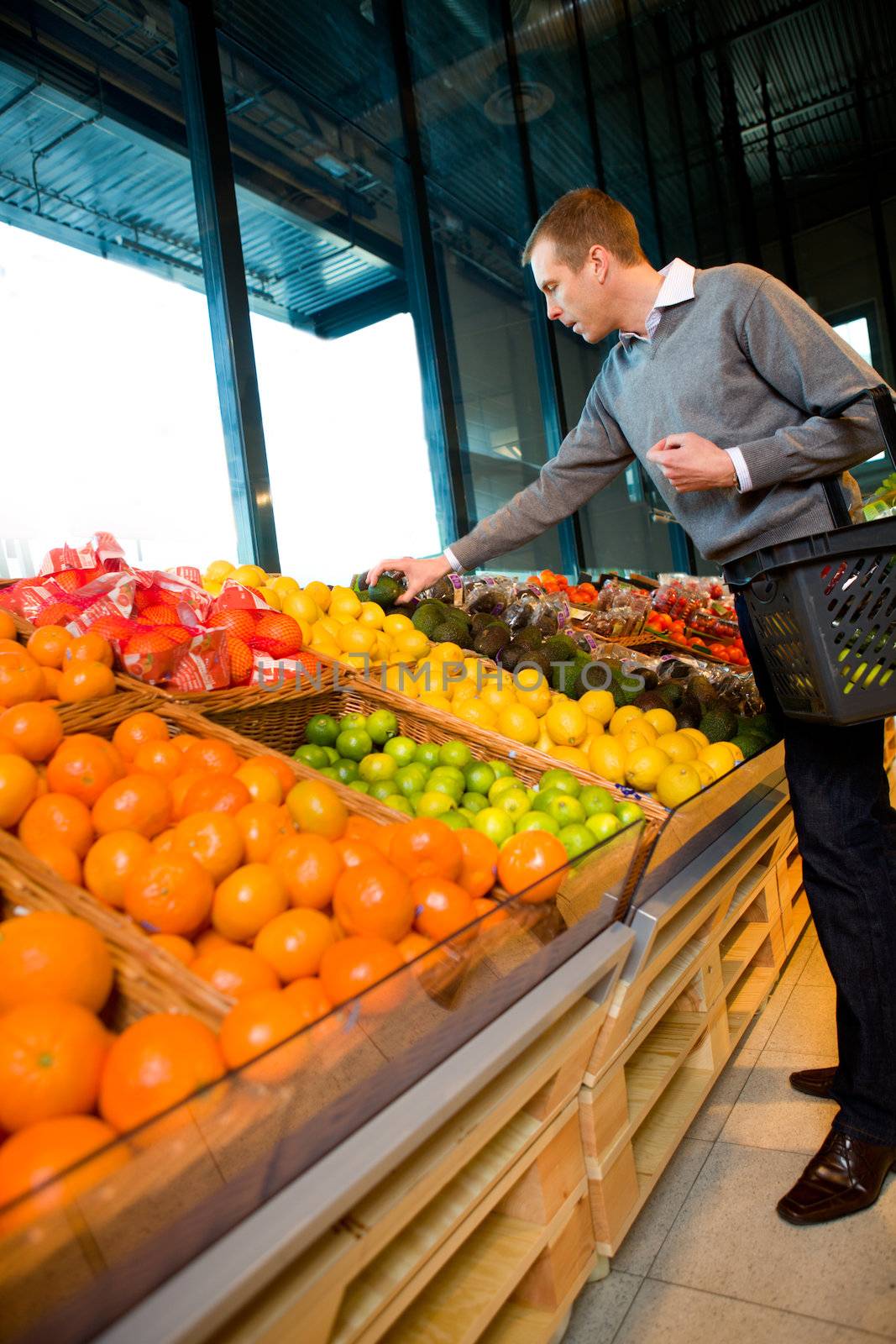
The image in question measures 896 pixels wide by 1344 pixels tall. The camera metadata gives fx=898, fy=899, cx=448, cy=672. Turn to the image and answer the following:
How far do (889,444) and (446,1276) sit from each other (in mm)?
1351

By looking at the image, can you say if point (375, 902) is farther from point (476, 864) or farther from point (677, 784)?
point (677, 784)

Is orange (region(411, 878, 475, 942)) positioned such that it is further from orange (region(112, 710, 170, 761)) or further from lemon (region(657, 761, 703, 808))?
lemon (region(657, 761, 703, 808))

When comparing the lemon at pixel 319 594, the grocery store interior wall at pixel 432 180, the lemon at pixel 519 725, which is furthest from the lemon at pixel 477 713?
the grocery store interior wall at pixel 432 180

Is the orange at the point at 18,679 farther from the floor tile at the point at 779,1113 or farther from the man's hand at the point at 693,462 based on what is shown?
the floor tile at the point at 779,1113

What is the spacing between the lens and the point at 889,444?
1.42 meters

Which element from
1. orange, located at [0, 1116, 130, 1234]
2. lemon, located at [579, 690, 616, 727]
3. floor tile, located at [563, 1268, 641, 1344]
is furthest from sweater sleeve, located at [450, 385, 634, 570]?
orange, located at [0, 1116, 130, 1234]

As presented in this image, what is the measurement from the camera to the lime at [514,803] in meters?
1.61

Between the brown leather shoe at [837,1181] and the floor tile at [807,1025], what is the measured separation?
0.51 metres

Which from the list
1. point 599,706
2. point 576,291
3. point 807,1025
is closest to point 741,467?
point 576,291

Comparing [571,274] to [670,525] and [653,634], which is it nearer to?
[653,634]

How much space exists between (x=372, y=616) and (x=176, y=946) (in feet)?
5.74

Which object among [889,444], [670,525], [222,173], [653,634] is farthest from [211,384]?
[670,525]

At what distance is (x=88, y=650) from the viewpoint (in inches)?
67.2

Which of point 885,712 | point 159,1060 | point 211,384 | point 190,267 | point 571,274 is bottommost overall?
point 159,1060
